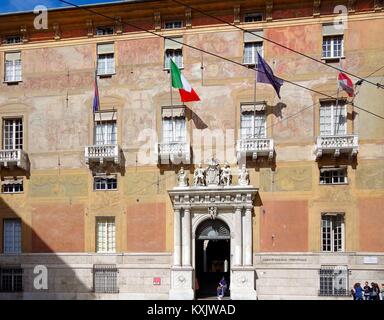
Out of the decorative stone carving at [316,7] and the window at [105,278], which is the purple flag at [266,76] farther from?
the window at [105,278]

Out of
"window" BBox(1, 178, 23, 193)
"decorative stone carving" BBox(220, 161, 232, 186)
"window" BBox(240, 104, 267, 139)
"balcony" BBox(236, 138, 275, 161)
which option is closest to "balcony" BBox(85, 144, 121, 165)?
"window" BBox(1, 178, 23, 193)

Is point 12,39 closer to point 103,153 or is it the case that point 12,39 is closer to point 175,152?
point 103,153

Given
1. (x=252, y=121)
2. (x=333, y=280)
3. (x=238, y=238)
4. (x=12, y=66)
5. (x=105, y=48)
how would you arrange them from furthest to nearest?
(x=12, y=66), (x=105, y=48), (x=252, y=121), (x=238, y=238), (x=333, y=280)

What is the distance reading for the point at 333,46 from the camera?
26891 mm

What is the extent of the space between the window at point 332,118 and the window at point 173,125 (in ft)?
24.5

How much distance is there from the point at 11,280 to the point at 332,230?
713 inches

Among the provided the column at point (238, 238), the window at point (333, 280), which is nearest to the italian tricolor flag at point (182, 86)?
the column at point (238, 238)

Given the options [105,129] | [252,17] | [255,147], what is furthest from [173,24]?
[255,147]

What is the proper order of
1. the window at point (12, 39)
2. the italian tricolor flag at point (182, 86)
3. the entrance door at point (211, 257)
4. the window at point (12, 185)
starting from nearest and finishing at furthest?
the italian tricolor flag at point (182, 86) < the entrance door at point (211, 257) < the window at point (12, 185) < the window at point (12, 39)

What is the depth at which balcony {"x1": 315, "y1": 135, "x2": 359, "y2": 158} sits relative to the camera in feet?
83.7

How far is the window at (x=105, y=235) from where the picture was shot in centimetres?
2831

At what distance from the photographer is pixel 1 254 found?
29.1 metres
